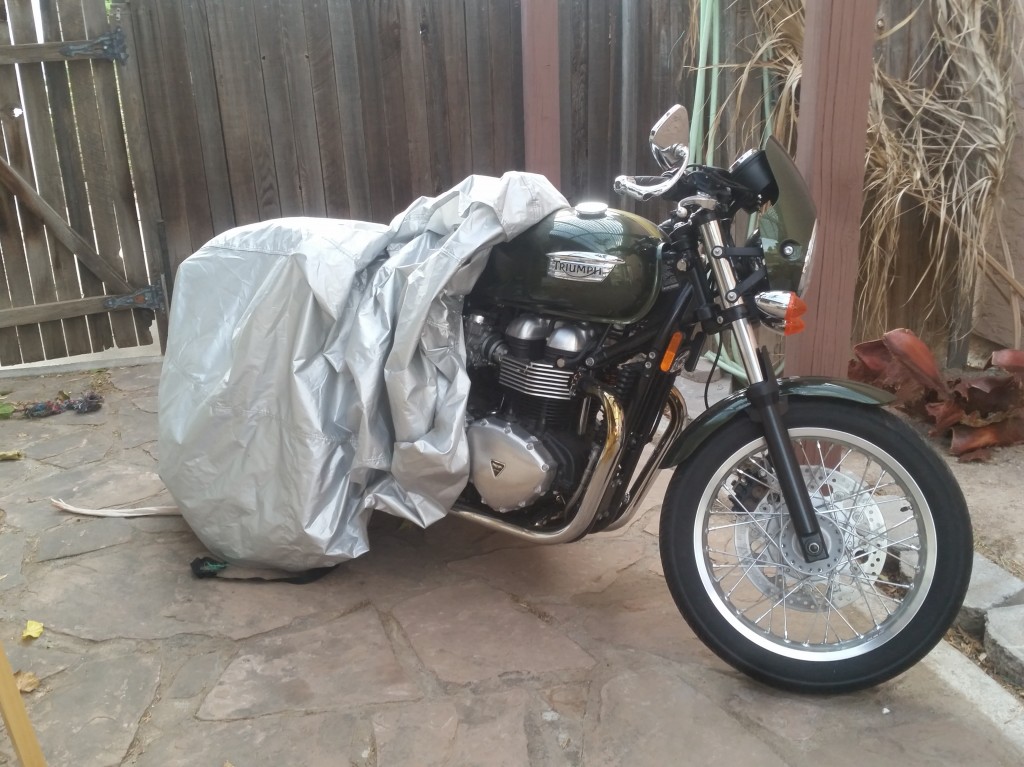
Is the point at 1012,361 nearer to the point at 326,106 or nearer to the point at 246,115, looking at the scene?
the point at 326,106

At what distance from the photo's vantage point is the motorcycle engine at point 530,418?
217 cm

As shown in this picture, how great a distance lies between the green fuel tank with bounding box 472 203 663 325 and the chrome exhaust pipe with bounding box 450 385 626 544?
0.20 metres

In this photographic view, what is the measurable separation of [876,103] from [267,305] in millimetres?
2530

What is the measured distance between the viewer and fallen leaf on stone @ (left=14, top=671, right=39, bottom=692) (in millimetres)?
2008

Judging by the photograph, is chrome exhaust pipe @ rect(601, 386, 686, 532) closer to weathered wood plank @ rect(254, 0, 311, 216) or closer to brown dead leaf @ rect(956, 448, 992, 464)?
brown dead leaf @ rect(956, 448, 992, 464)

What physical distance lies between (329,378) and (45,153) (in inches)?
115

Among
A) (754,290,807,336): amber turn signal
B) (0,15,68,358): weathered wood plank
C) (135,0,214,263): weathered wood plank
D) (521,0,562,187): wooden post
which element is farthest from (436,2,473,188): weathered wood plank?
(754,290,807,336): amber turn signal

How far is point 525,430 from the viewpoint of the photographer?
2230mm

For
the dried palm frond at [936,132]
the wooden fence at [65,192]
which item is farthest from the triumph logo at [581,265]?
the wooden fence at [65,192]

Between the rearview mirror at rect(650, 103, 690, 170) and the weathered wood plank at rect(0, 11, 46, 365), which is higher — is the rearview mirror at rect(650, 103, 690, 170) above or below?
above

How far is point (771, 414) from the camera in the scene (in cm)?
186

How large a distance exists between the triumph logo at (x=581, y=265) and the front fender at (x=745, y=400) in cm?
40

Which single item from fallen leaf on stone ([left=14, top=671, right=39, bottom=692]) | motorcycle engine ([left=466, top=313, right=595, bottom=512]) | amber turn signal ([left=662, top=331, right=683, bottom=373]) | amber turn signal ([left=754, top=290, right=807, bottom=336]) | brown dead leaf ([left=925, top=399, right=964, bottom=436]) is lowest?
fallen leaf on stone ([left=14, top=671, right=39, bottom=692])

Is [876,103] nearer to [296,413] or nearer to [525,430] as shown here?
[525,430]
